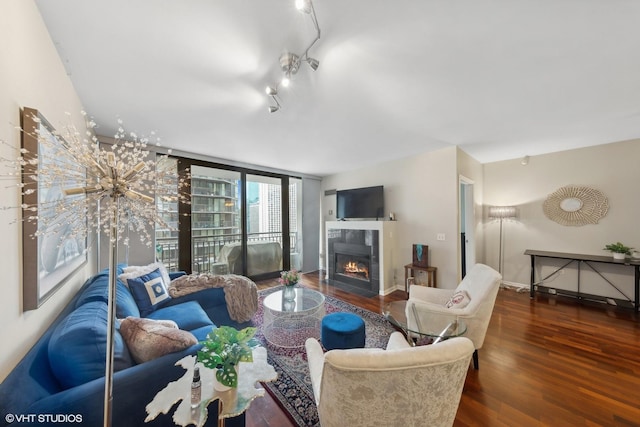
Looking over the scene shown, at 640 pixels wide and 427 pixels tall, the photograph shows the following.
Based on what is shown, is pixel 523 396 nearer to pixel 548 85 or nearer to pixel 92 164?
pixel 548 85

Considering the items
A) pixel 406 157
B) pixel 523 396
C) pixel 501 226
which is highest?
pixel 406 157

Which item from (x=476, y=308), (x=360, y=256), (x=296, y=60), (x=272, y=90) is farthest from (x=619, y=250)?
(x=272, y=90)

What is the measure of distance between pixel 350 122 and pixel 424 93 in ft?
2.72

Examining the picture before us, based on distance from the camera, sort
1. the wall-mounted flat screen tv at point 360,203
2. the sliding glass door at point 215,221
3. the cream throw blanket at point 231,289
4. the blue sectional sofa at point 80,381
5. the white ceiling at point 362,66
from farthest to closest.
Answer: the wall-mounted flat screen tv at point 360,203 < the sliding glass door at point 215,221 < the cream throw blanket at point 231,289 < the white ceiling at point 362,66 < the blue sectional sofa at point 80,381

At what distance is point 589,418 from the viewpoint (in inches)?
57.8

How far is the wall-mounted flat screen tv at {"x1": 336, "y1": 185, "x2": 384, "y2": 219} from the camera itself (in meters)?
4.30

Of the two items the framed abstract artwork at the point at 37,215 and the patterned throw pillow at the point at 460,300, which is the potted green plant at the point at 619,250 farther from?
the framed abstract artwork at the point at 37,215

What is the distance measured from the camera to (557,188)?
364 centimetres

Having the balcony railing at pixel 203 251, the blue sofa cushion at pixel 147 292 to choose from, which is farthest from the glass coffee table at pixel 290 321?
the balcony railing at pixel 203 251

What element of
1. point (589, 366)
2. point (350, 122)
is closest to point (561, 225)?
point (589, 366)

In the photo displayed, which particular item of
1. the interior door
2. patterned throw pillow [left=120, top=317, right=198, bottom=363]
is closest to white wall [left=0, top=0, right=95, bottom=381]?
patterned throw pillow [left=120, top=317, right=198, bottom=363]

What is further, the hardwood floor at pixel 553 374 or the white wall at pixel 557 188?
the white wall at pixel 557 188

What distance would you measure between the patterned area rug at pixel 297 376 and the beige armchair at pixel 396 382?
787 millimetres

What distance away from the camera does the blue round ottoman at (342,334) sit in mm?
1972
